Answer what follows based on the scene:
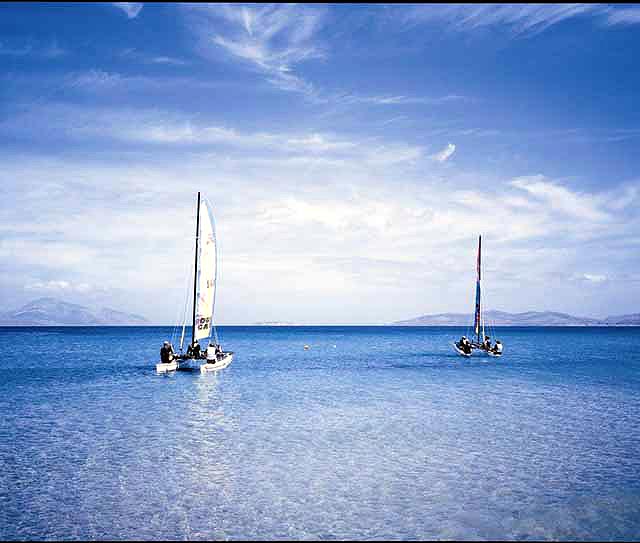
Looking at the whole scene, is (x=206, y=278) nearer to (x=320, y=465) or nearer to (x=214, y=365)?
(x=214, y=365)

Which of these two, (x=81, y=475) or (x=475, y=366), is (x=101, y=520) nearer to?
(x=81, y=475)

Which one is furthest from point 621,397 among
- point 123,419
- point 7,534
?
point 7,534

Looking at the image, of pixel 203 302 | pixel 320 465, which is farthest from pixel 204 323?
pixel 320 465

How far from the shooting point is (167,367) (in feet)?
170

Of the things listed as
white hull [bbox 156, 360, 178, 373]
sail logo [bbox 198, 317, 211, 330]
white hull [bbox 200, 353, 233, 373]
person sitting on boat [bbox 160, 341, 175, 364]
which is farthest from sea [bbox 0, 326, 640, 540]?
white hull [bbox 200, 353, 233, 373]

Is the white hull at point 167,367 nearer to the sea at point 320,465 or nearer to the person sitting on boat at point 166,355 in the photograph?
the person sitting on boat at point 166,355

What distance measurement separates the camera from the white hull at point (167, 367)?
51394 millimetres

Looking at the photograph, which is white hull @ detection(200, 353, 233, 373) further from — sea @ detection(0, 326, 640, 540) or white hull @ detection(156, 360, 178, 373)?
sea @ detection(0, 326, 640, 540)

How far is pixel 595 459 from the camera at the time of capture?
67.9 feet

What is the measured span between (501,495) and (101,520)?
1106 cm

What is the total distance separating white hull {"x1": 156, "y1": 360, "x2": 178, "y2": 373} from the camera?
169 ft

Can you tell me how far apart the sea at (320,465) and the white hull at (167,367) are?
1097 centimetres

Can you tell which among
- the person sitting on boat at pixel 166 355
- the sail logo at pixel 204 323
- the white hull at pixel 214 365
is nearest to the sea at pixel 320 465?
the person sitting on boat at pixel 166 355

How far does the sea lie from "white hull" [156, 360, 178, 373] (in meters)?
11.0
